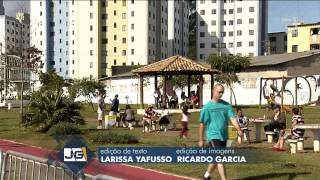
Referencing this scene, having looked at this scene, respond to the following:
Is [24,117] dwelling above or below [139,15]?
below

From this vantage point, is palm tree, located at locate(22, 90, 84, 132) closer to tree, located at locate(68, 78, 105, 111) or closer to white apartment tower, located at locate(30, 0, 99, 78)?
tree, located at locate(68, 78, 105, 111)

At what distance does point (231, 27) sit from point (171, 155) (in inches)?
4043

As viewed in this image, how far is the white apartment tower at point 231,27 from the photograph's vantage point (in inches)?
4168

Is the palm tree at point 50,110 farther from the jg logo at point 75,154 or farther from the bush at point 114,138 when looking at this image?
the jg logo at point 75,154

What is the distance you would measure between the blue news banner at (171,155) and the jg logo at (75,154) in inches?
39.3

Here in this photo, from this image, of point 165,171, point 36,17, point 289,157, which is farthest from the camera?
point 36,17

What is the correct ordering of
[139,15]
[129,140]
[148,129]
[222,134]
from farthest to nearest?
[139,15] < [148,129] < [129,140] < [222,134]

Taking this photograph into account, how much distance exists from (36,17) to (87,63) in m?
19.6

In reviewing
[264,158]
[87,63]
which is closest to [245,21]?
[87,63]

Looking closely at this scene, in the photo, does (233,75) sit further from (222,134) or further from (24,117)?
(222,134)

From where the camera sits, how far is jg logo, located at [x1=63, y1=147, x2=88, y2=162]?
669 centimetres

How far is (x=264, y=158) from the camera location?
42.3 feet

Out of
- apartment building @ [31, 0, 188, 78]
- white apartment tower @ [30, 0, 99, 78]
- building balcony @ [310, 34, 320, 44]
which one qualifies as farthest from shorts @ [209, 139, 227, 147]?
white apartment tower @ [30, 0, 99, 78]

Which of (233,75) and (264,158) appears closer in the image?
(264,158)
